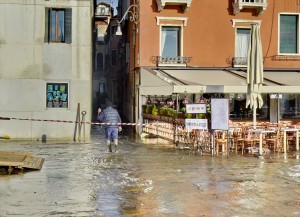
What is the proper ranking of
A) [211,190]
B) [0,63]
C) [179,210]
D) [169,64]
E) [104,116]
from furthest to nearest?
[169,64] → [0,63] → [104,116] → [211,190] → [179,210]

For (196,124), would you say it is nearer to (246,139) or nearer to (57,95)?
(246,139)

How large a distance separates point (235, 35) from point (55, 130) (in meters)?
9.93

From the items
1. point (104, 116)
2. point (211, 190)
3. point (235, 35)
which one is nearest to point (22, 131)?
point (104, 116)

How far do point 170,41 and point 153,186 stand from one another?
15477 millimetres

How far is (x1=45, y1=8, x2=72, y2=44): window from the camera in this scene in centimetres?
2159

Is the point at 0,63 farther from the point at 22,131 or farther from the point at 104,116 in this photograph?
the point at 104,116

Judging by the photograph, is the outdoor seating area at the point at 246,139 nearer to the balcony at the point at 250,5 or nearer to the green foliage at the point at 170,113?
the green foliage at the point at 170,113

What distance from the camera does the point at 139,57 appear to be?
24906 millimetres

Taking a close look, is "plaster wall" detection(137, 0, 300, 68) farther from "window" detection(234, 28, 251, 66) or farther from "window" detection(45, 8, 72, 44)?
"window" detection(45, 8, 72, 44)

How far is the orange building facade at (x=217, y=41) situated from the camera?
24.8m

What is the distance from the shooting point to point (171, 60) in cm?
2477

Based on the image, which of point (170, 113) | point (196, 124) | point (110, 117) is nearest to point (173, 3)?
point (170, 113)

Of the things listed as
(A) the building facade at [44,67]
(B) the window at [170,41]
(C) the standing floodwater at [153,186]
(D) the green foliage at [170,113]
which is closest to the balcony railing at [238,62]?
(B) the window at [170,41]

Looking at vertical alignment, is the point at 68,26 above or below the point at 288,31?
below
